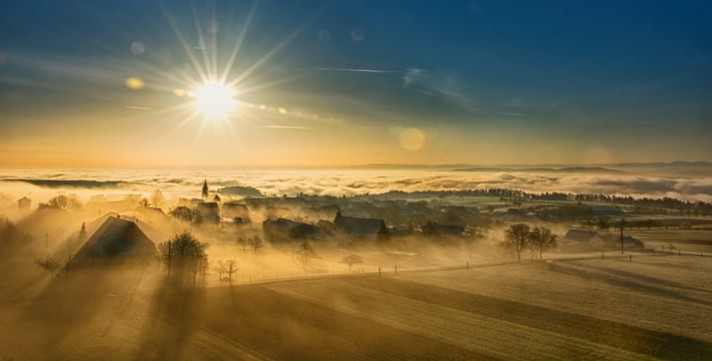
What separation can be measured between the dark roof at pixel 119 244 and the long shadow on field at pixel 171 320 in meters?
8.65

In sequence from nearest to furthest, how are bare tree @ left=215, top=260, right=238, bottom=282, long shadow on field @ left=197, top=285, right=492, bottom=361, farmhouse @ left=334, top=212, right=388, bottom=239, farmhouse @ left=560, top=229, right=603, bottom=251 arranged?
long shadow on field @ left=197, top=285, right=492, bottom=361 → bare tree @ left=215, top=260, right=238, bottom=282 → farmhouse @ left=334, top=212, right=388, bottom=239 → farmhouse @ left=560, top=229, right=603, bottom=251

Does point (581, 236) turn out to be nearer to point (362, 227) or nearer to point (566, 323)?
point (362, 227)

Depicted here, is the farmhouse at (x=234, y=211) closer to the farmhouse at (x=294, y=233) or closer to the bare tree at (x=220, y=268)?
the farmhouse at (x=294, y=233)

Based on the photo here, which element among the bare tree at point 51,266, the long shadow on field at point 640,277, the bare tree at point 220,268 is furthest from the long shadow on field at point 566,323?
the bare tree at point 51,266

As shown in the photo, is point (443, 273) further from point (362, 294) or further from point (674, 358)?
point (674, 358)

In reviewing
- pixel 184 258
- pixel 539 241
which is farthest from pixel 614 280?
pixel 184 258

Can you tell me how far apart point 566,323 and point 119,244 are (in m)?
44.9

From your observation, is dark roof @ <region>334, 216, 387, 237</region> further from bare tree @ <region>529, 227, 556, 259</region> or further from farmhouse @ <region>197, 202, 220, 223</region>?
farmhouse @ <region>197, 202, 220, 223</region>

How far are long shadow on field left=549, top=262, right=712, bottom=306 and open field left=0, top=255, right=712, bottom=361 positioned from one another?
358mm

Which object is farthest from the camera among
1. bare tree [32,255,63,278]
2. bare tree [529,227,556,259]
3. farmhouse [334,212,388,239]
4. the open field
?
farmhouse [334,212,388,239]

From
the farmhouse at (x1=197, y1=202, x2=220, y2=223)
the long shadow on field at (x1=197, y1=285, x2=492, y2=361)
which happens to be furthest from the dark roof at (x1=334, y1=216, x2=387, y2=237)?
the long shadow on field at (x1=197, y1=285, x2=492, y2=361)

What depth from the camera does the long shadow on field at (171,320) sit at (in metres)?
29.5

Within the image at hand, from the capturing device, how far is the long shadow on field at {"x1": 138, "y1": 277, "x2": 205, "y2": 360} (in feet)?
96.9

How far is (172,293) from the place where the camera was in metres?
43.7
